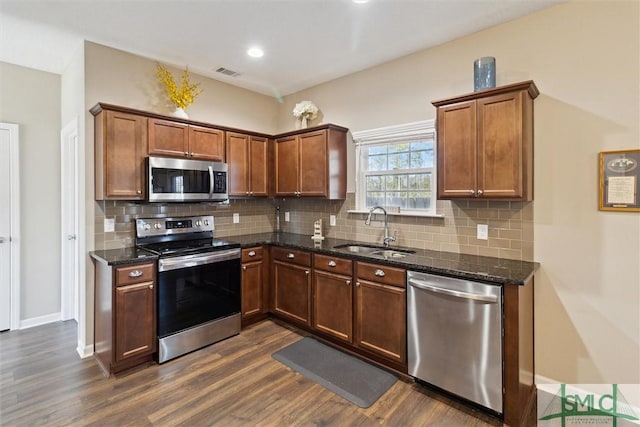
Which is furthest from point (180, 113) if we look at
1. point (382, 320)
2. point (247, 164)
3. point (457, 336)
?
point (457, 336)

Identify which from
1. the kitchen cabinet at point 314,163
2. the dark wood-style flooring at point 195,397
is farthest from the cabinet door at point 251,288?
the kitchen cabinet at point 314,163

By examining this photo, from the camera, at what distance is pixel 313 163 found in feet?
12.4

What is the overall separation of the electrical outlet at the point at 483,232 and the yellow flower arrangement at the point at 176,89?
3196mm

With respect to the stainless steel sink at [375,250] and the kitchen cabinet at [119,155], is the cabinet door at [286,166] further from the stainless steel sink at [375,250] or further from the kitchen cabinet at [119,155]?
the kitchen cabinet at [119,155]

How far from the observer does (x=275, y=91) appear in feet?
14.8

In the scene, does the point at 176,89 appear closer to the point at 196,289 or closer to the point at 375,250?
the point at 196,289

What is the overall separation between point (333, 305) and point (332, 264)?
15.7 inches

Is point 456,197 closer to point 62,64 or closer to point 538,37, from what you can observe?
point 538,37

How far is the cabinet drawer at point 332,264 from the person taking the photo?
299cm

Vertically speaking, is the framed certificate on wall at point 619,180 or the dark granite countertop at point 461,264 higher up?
the framed certificate on wall at point 619,180

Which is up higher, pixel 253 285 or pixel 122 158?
pixel 122 158

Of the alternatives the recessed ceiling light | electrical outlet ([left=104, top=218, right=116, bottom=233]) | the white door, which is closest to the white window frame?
the recessed ceiling light
